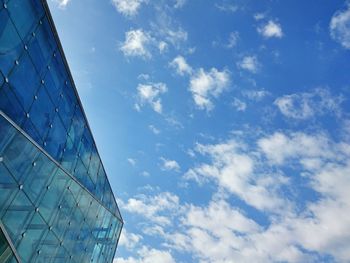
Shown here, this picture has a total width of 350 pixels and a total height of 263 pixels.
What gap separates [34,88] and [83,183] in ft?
25.1

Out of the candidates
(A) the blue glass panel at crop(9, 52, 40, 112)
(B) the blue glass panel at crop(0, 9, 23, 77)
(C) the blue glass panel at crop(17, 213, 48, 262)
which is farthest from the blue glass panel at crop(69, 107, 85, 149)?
(B) the blue glass panel at crop(0, 9, 23, 77)

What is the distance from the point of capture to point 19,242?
1185 centimetres

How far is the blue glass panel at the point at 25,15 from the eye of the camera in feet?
37.8

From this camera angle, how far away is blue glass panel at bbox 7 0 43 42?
11.5 meters

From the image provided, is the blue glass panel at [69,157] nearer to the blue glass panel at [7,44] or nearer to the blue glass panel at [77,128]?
the blue glass panel at [77,128]

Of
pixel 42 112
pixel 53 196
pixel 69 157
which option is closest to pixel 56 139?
pixel 69 157

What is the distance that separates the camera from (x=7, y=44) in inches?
440

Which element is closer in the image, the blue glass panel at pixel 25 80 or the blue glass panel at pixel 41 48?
the blue glass panel at pixel 25 80

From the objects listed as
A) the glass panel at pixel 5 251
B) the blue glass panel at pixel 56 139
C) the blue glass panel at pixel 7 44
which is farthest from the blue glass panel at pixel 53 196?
the blue glass panel at pixel 7 44

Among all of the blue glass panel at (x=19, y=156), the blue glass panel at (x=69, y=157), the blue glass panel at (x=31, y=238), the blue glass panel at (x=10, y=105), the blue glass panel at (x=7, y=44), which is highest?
the blue glass panel at (x=69, y=157)

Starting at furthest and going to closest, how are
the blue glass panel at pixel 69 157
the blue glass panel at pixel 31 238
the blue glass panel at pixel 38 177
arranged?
1. the blue glass panel at pixel 69 157
2. the blue glass panel at pixel 38 177
3. the blue glass panel at pixel 31 238

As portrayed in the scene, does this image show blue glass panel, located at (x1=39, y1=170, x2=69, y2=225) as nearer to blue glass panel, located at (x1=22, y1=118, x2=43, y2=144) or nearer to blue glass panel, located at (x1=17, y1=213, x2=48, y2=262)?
blue glass panel, located at (x1=17, y1=213, x2=48, y2=262)

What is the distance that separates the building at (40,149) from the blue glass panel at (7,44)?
0.10 feet

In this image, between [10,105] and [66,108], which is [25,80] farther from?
[66,108]
